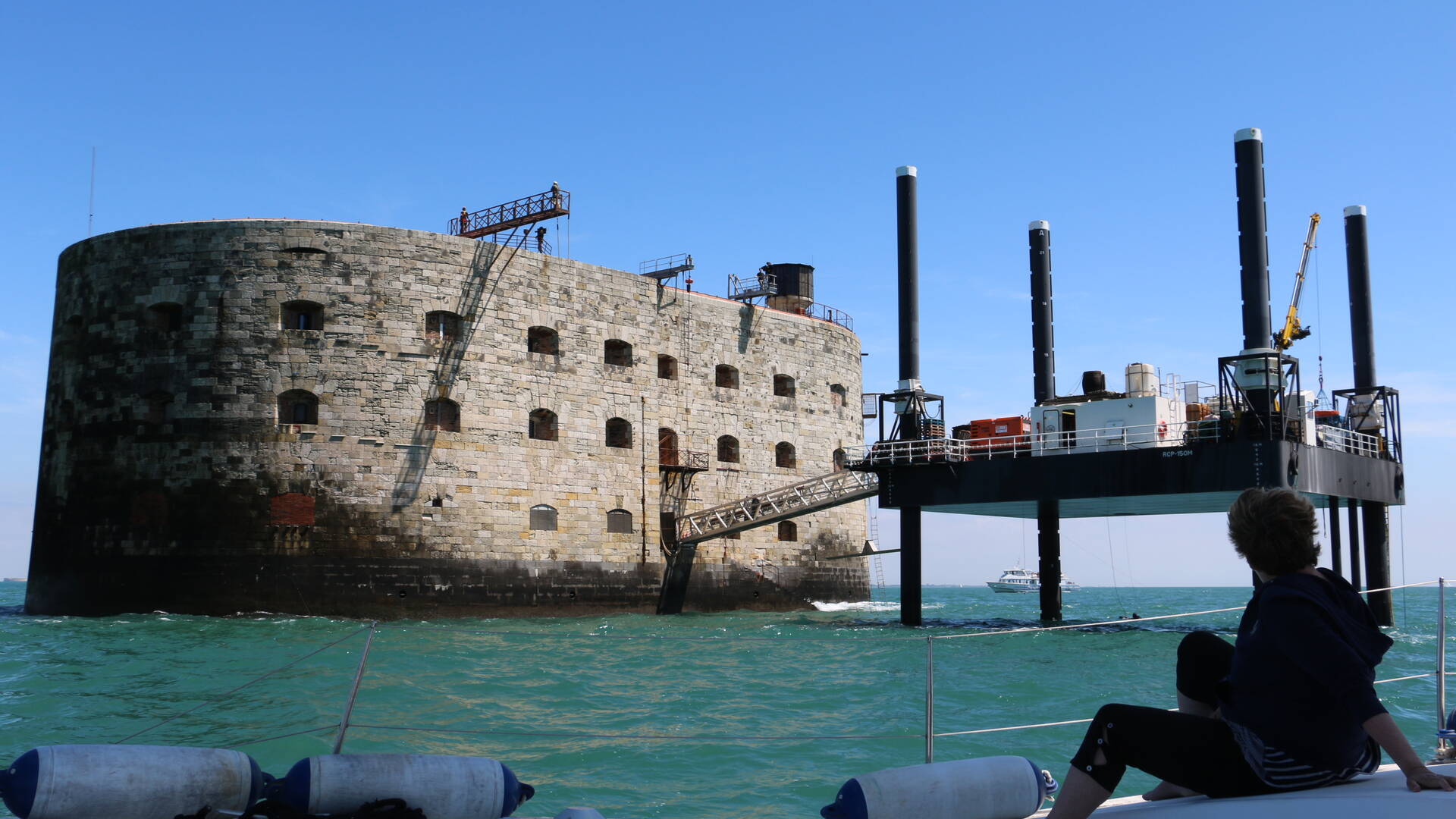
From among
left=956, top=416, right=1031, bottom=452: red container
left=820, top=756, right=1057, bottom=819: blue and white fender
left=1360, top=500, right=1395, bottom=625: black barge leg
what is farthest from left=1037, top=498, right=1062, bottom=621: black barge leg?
left=820, top=756, right=1057, bottom=819: blue and white fender

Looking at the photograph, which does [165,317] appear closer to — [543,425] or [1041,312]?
[543,425]

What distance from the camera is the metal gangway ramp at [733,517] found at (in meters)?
28.0

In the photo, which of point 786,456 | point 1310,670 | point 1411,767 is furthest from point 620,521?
point 1411,767

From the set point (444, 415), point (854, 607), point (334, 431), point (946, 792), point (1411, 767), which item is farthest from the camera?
point (854, 607)

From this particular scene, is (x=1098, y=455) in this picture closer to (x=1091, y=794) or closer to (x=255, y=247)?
(x=255, y=247)

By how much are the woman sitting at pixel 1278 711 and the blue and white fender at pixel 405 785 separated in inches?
75.4

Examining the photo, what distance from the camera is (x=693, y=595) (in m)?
29.2

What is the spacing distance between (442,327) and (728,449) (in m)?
8.24

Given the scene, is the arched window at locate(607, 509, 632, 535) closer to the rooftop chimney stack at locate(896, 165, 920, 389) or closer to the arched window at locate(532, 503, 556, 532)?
the arched window at locate(532, 503, 556, 532)

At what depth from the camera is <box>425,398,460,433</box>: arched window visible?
25.7 meters

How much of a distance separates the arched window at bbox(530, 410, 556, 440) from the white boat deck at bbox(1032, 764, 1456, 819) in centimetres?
2422

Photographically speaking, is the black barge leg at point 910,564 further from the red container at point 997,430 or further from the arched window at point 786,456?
the arched window at point 786,456

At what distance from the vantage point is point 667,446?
96.9ft

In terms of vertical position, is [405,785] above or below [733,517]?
below
